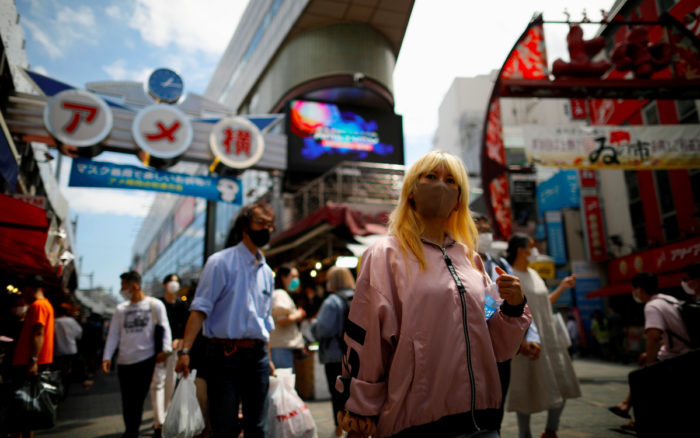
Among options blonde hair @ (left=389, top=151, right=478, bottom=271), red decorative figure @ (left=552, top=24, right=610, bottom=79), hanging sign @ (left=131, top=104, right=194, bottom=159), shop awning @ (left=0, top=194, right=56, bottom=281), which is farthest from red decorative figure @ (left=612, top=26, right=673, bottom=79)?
shop awning @ (left=0, top=194, right=56, bottom=281)

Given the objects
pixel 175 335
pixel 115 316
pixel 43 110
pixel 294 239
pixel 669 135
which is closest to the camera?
pixel 115 316

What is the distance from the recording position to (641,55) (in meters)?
8.67

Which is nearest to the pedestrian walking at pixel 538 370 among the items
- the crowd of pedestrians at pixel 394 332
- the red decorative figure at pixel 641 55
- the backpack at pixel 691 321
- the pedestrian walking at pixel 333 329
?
the crowd of pedestrians at pixel 394 332

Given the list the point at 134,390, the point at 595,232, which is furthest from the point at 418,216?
the point at 595,232

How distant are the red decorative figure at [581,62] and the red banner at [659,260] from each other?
218 inches

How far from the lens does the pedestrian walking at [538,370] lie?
3500mm

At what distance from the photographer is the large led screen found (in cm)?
1756

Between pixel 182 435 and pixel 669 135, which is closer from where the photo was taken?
pixel 182 435

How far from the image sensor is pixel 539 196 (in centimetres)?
2398

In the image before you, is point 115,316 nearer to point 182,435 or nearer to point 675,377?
point 182,435

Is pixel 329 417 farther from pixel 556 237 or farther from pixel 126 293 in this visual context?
pixel 556 237

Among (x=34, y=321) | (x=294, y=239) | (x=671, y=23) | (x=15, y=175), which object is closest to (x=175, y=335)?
(x=34, y=321)

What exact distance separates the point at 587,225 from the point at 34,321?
1924cm

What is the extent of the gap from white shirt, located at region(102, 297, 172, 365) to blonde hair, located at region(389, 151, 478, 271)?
356cm
